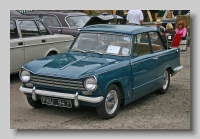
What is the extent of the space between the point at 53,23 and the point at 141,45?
5.22 m

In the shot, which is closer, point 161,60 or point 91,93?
point 91,93

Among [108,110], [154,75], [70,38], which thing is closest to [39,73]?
[108,110]

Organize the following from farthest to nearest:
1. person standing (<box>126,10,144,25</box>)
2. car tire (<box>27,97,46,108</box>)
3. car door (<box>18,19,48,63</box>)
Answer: person standing (<box>126,10,144,25</box>) → car door (<box>18,19,48,63</box>) → car tire (<box>27,97,46,108</box>)

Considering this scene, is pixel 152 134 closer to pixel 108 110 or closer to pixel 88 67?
pixel 108 110

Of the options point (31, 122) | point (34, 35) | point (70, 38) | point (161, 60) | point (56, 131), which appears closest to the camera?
point (56, 131)

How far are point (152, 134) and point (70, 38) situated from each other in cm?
529

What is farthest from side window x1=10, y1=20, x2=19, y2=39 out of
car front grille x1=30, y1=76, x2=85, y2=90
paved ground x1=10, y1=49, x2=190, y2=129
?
car front grille x1=30, y1=76, x2=85, y2=90

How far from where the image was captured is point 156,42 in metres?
7.82

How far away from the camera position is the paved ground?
224 inches

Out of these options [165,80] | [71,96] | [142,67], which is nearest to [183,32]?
[165,80]

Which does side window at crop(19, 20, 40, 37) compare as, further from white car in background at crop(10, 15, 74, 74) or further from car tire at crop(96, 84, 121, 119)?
car tire at crop(96, 84, 121, 119)

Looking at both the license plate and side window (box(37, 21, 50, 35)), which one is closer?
the license plate

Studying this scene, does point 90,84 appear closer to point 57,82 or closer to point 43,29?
point 57,82

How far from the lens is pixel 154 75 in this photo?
286 inches
